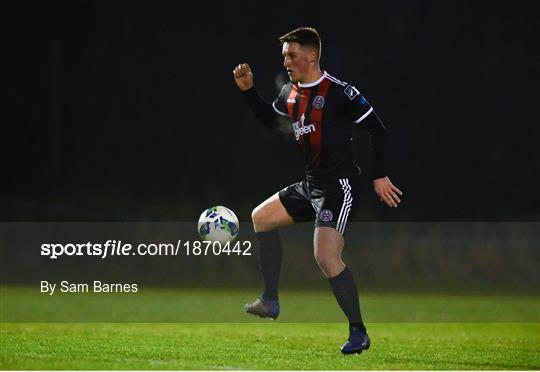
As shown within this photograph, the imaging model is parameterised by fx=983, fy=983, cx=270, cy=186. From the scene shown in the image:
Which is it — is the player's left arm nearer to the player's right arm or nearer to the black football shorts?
the black football shorts

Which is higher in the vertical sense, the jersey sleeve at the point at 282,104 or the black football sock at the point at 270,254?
the jersey sleeve at the point at 282,104

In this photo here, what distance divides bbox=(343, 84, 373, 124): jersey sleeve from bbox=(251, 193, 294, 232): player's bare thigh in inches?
37.6

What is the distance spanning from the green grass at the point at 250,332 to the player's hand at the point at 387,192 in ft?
6.13

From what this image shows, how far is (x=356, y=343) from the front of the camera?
297 inches

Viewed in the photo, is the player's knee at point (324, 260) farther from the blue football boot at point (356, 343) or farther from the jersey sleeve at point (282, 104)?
the jersey sleeve at point (282, 104)

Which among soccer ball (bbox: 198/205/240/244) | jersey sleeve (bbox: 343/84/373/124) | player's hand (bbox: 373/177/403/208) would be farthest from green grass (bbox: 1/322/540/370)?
jersey sleeve (bbox: 343/84/373/124)

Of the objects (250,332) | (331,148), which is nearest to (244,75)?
(331,148)

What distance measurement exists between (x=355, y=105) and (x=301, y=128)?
1.49 feet

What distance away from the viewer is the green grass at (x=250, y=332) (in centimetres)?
884

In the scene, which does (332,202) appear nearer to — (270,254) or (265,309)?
(270,254)

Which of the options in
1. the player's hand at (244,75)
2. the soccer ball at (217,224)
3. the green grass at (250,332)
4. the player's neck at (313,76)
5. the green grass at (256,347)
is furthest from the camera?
the soccer ball at (217,224)

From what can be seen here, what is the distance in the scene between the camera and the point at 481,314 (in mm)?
13445

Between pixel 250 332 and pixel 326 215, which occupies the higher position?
pixel 326 215

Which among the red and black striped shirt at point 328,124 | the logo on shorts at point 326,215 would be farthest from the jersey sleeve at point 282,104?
the logo on shorts at point 326,215
